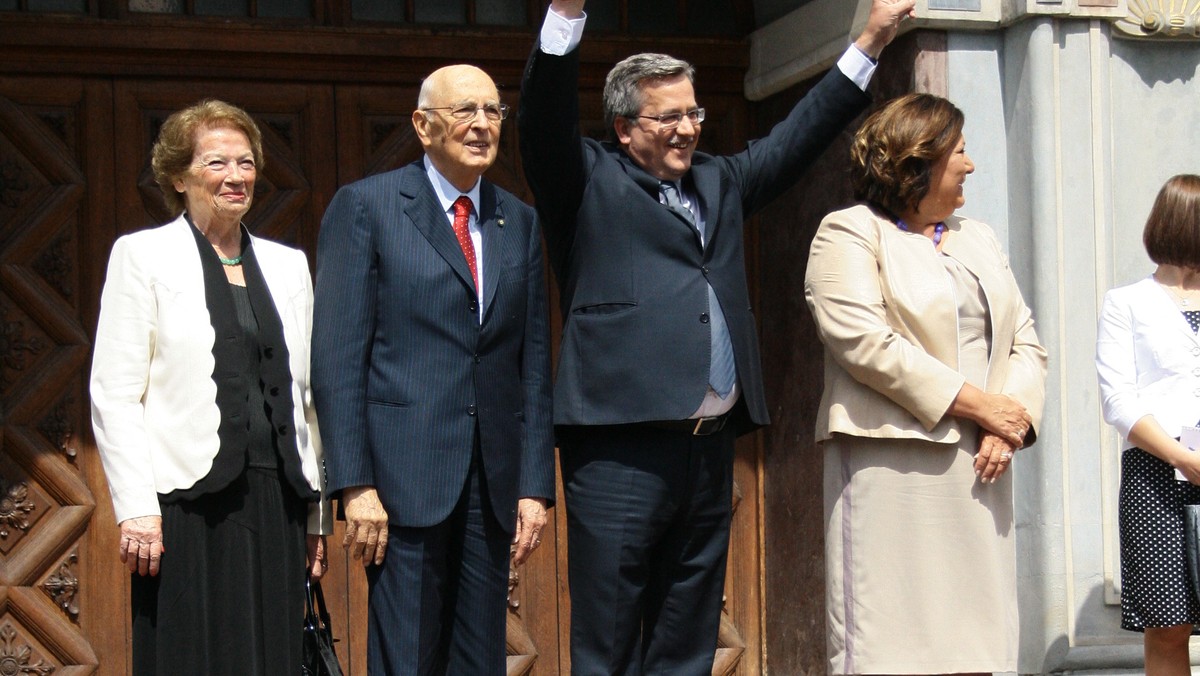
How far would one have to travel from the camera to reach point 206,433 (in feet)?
14.0

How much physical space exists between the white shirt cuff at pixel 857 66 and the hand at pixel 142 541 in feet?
7.24

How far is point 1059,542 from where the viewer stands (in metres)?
5.73

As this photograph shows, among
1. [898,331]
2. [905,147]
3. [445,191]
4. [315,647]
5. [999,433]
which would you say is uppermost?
[905,147]

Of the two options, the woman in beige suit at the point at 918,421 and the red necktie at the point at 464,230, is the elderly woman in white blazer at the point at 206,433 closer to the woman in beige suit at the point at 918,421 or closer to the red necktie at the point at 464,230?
the red necktie at the point at 464,230

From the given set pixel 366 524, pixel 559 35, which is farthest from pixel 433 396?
pixel 559 35

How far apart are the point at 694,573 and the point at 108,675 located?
8.57 feet

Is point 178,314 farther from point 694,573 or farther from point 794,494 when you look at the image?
point 794,494

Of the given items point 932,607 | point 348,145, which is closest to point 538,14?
point 348,145

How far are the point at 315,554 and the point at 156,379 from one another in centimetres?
62

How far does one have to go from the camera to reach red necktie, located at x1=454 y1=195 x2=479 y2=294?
14.6 ft

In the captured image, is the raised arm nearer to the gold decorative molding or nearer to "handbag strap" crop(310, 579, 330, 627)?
"handbag strap" crop(310, 579, 330, 627)

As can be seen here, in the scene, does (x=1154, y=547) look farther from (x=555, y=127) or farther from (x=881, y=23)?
(x=555, y=127)

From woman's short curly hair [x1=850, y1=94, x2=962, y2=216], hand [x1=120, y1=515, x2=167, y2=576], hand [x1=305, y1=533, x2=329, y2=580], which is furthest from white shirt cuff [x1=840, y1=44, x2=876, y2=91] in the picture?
hand [x1=120, y1=515, x2=167, y2=576]

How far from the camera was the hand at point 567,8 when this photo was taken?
4.31 m
